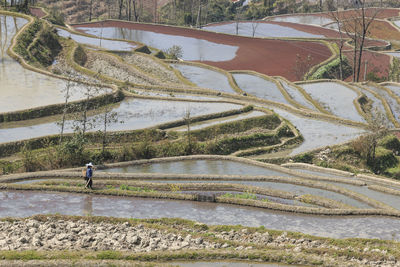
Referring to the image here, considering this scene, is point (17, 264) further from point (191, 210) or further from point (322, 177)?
point (322, 177)

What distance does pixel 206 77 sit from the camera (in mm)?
48781

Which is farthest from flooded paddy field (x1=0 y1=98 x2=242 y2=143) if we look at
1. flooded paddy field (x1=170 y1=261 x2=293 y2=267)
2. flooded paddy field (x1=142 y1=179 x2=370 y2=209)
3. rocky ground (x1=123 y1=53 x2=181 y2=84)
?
flooded paddy field (x1=170 y1=261 x2=293 y2=267)

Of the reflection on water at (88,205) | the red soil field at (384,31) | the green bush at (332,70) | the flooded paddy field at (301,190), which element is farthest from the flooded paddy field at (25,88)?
the red soil field at (384,31)

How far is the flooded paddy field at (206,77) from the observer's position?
45134mm

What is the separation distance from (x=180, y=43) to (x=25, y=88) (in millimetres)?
36276

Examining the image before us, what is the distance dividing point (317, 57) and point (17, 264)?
5517cm

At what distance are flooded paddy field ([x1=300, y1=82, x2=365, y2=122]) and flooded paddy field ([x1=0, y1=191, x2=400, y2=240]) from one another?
1931 cm

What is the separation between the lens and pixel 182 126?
31.1 meters

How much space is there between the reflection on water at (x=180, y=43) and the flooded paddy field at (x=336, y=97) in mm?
16473

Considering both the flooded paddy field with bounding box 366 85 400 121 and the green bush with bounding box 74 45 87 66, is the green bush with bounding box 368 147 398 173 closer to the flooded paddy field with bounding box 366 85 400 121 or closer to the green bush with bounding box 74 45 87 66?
the flooded paddy field with bounding box 366 85 400 121

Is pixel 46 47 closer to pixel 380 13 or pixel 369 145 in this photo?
pixel 369 145

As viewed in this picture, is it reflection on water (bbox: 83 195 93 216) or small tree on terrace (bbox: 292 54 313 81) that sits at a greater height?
small tree on terrace (bbox: 292 54 313 81)

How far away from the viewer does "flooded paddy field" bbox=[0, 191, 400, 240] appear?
18375 millimetres

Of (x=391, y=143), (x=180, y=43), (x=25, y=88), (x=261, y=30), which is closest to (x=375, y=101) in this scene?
(x=391, y=143)
